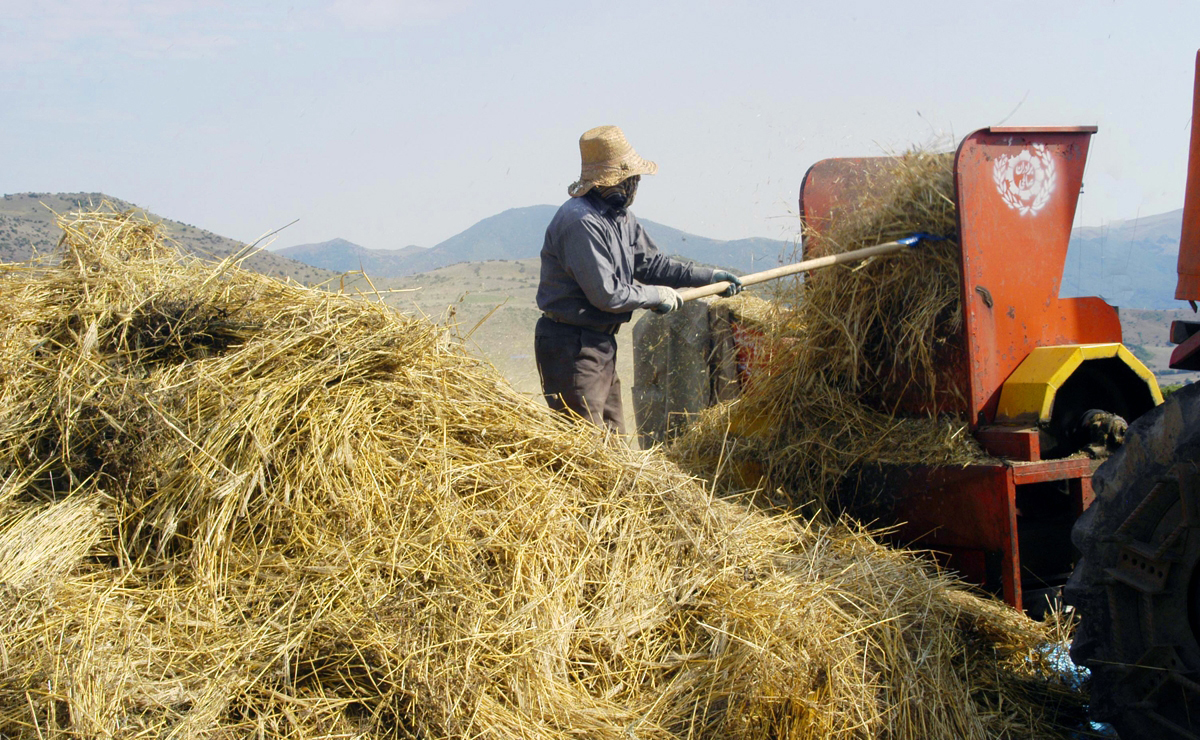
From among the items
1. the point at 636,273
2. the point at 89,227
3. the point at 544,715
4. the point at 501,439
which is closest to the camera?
the point at 544,715

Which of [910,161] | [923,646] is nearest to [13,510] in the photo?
[923,646]

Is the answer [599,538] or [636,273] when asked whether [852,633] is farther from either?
[636,273]

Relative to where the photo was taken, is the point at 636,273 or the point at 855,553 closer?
the point at 855,553

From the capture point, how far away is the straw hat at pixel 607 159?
423 cm

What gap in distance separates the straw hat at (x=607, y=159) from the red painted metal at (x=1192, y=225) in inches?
94.3

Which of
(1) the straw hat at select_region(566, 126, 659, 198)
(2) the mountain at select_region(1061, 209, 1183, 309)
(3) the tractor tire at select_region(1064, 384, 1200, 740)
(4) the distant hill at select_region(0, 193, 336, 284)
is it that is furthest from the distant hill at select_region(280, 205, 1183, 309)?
(4) the distant hill at select_region(0, 193, 336, 284)

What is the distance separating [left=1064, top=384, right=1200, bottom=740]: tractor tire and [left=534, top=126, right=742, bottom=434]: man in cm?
223

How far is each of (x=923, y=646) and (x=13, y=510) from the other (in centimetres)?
293

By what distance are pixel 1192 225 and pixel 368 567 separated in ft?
8.68

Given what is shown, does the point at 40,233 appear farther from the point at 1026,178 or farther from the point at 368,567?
the point at 1026,178

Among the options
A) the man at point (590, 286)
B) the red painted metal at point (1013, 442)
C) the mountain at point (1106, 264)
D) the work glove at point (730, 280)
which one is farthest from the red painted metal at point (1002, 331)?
the man at point (590, 286)

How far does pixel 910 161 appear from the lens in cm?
425

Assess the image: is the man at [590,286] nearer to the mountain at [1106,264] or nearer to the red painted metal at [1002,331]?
the red painted metal at [1002,331]

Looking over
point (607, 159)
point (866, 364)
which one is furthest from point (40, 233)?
point (866, 364)
